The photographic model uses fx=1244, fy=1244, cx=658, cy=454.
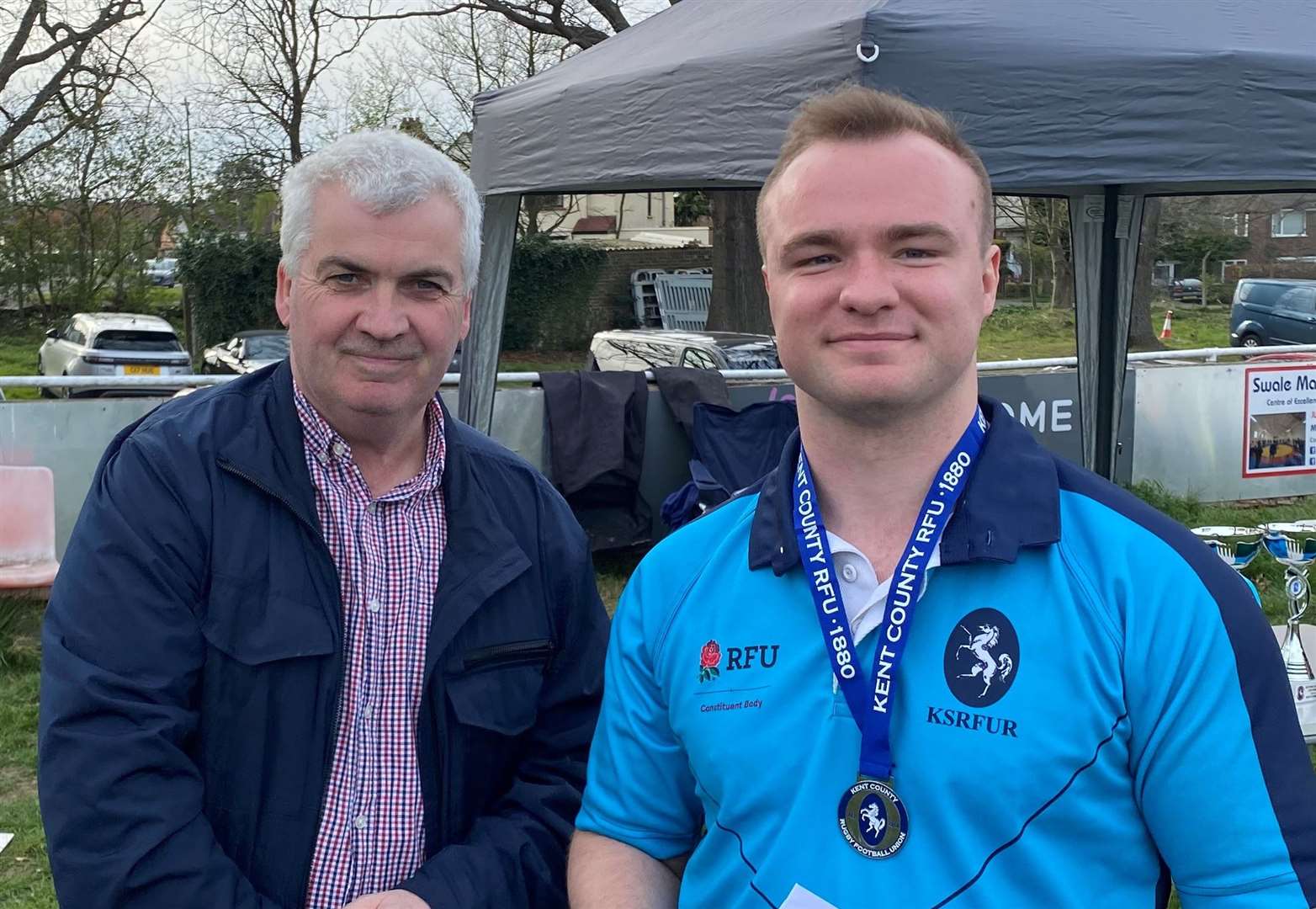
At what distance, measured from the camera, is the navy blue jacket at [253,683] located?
1.72m

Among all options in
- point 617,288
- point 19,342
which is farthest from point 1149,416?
point 19,342

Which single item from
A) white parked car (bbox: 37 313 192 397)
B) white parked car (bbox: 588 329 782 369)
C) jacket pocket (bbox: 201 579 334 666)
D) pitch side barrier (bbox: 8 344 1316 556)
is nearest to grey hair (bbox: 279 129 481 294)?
jacket pocket (bbox: 201 579 334 666)

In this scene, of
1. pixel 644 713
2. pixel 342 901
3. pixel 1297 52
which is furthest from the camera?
pixel 1297 52

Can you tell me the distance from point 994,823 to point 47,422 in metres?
6.70

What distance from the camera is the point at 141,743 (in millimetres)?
1713

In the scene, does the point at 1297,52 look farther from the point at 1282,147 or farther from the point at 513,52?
the point at 513,52

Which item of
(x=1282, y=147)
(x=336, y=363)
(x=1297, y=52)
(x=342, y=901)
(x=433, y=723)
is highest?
(x=1297, y=52)

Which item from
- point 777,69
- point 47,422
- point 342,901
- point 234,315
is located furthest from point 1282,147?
point 234,315

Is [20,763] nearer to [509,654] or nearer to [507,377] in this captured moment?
[509,654]

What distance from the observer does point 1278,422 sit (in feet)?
31.1

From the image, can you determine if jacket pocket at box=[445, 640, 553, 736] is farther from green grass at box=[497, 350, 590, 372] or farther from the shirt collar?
green grass at box=[497, 350, 590, 372]

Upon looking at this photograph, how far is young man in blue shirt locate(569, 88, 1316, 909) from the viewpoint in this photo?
4.62 feet

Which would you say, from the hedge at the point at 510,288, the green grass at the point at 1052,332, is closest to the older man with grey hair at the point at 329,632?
→ the hedge at the point at 510,288

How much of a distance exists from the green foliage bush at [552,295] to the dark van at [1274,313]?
1415 cm
